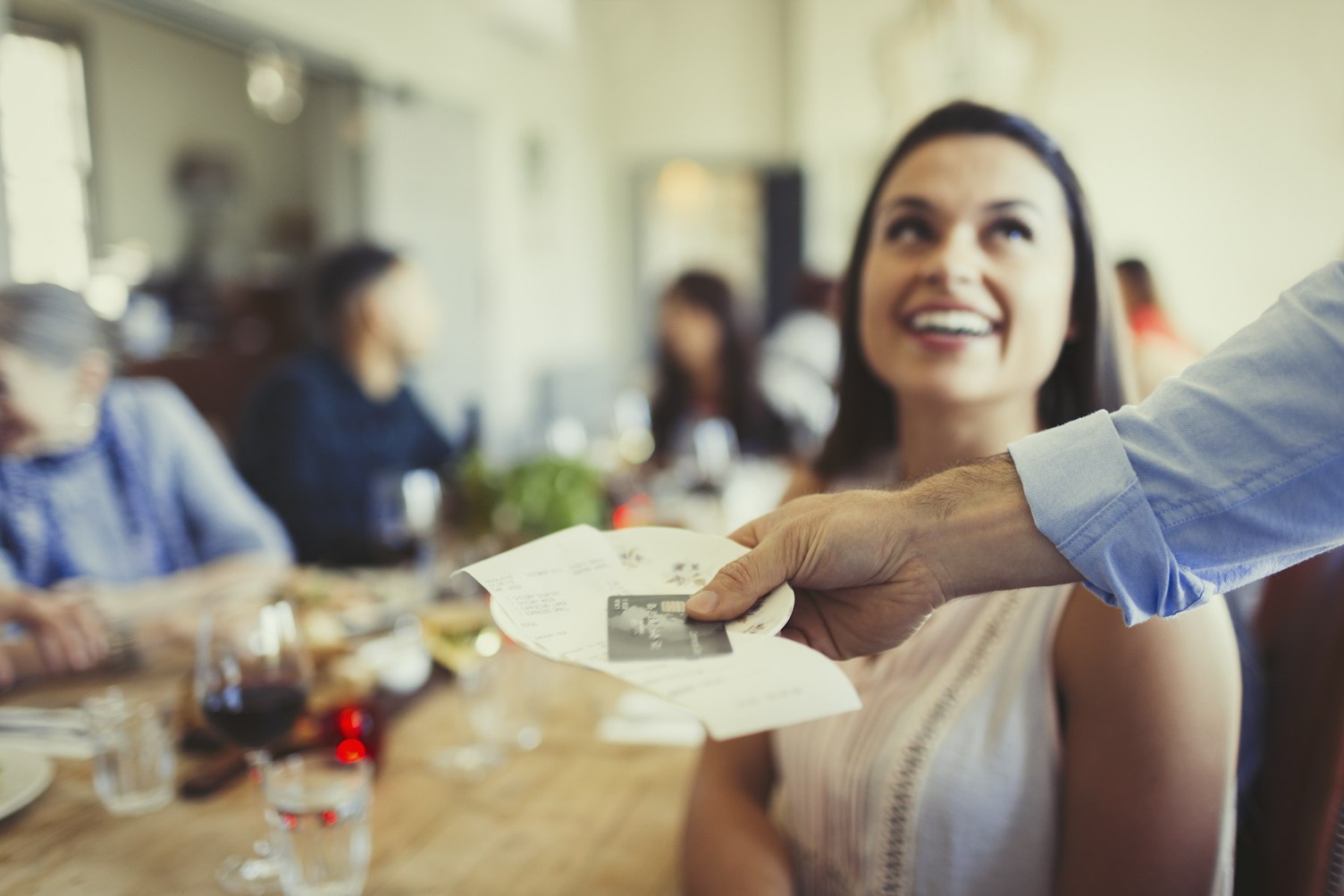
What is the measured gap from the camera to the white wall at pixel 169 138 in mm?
5469

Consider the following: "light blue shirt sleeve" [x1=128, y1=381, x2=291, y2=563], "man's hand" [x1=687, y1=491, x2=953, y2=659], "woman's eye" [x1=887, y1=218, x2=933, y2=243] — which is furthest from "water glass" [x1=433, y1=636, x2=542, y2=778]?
"light blue shirt sleeve" [x1=128, y1=381, x2=291, y2=563]

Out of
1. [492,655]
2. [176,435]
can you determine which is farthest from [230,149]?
[492,655]

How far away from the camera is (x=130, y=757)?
0.99 meters

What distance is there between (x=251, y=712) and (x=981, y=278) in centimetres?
89

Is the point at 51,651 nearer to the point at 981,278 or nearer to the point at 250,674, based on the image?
the point at 250,674

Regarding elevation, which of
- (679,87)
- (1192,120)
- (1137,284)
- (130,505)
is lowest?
(130,505)

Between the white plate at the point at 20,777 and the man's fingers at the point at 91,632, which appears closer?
the white plate at the point at 20,777

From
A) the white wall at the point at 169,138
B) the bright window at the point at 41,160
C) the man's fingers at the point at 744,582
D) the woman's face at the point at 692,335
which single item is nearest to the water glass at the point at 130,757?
the man's fingers at the point at 744,582

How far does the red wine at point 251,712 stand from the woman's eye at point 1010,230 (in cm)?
91

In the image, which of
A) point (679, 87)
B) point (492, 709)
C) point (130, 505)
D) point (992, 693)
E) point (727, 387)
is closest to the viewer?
point (992, 693)

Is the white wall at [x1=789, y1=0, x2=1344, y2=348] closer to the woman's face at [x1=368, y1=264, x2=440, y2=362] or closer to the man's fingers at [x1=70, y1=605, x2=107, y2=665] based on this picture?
the woman's face at [x1=368, y1=264, x2=440, y2=362]

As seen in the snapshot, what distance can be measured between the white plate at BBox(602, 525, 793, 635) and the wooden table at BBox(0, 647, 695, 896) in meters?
0.36

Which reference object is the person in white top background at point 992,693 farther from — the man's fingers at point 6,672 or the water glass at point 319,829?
the man's fingers at point 6,672

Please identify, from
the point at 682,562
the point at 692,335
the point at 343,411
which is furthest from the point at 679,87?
the point at 682,562
